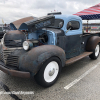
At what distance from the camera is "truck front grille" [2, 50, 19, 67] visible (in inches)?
92.7

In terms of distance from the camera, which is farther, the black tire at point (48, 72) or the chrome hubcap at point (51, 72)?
the chrome hubcap at point (51, 72)

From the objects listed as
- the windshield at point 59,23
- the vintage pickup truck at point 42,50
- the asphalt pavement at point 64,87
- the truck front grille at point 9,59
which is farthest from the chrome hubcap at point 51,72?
the windshield at point 59,23

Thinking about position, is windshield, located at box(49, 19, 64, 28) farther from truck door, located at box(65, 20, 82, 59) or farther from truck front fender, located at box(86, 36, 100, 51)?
truck front fender, located at box(86, 36, 100, 51)

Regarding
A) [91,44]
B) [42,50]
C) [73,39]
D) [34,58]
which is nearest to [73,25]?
[73,39]

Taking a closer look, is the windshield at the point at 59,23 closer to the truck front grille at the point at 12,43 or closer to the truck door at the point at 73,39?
the truck door at the point at 73,39

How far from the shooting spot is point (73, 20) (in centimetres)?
354

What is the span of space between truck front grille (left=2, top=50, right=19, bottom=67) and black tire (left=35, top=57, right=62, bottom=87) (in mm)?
605

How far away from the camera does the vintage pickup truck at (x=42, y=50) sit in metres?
2.20

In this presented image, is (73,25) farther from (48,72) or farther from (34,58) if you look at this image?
(34,58)

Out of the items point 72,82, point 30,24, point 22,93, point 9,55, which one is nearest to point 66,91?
point 72,82

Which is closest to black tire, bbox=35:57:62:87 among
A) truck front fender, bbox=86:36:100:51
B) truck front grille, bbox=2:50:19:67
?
truck front grille, bbox=2:50:19:67

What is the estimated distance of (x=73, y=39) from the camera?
351cm

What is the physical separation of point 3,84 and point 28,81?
674 mm

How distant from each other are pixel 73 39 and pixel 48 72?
1.63 m
